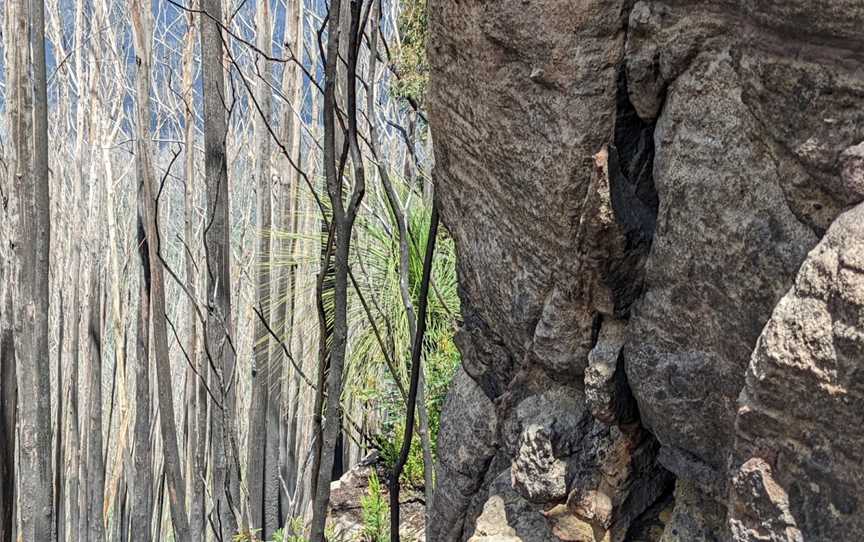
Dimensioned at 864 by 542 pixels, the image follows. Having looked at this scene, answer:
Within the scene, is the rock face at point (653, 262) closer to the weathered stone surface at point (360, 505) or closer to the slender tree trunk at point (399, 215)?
the slender tree trunk at point (399, 215)

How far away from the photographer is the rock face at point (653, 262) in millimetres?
901

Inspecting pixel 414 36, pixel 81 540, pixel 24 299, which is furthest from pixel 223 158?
pixel 81 540

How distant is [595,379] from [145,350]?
10.7ft

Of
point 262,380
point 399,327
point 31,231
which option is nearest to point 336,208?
point 31,231

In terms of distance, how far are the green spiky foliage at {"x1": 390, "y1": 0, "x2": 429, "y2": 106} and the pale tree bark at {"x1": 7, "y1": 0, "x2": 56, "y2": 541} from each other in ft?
7.31

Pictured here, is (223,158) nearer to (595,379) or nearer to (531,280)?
(531,280)

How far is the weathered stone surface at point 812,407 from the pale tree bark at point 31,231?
8.66 ft

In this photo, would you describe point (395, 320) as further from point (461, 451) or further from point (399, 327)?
point (461, 451)

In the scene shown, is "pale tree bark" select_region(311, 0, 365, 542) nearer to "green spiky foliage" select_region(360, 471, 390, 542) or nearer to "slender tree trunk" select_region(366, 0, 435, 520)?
"slender tree trunk" select_region(366, 0, 435, 520)

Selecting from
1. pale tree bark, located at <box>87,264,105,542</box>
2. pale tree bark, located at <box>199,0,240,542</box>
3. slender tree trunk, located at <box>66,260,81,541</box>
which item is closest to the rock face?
pale tree bark, located at <box>199,0,240,542</box>

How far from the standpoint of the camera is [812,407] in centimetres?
89

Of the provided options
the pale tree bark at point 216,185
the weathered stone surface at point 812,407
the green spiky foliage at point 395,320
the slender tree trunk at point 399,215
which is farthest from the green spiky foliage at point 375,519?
the weathered stone surface at point 812,407

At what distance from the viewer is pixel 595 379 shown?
1.34 meters

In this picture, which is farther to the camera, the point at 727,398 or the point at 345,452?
the point at 345,452
